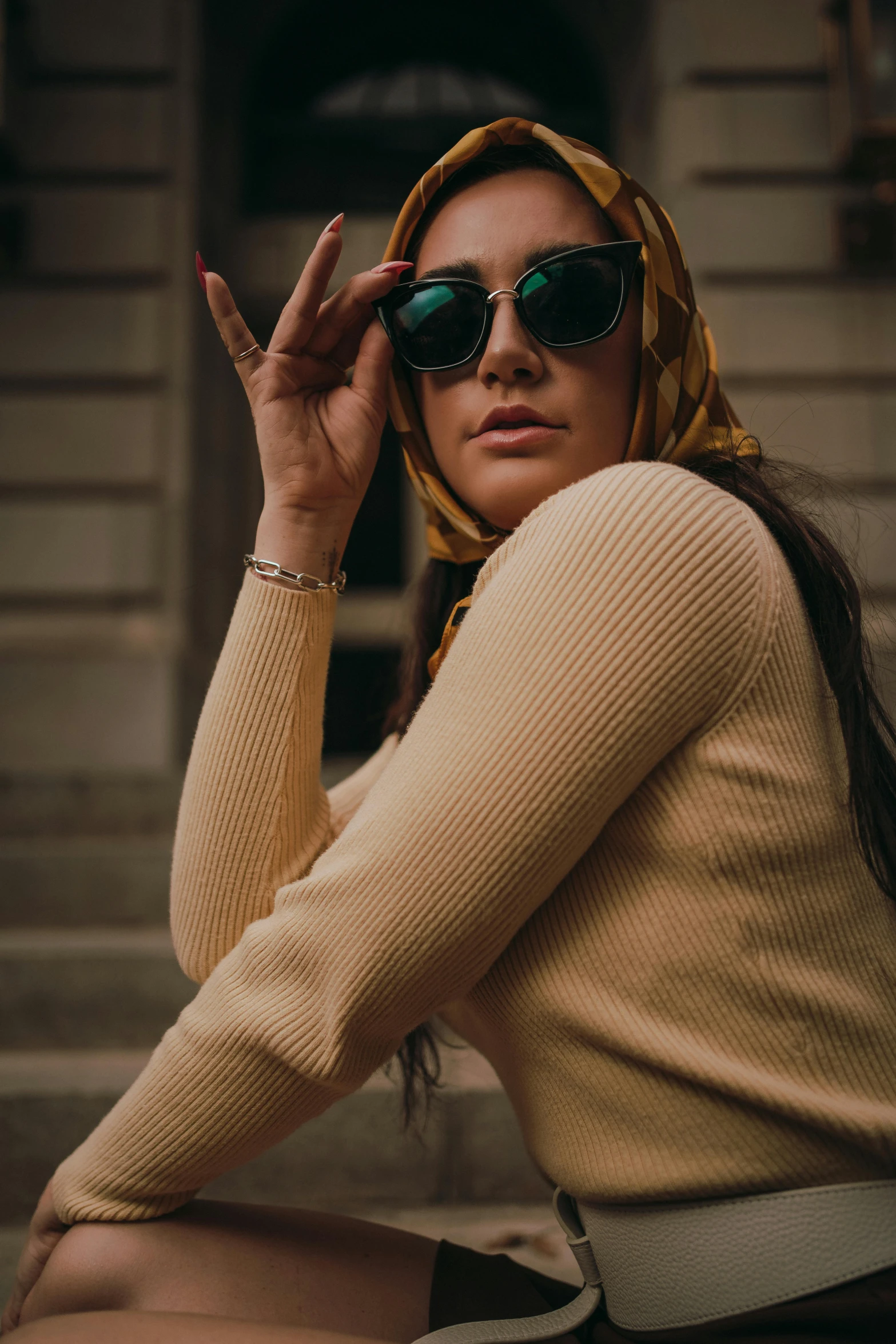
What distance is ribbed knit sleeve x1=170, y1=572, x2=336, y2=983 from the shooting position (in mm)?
1356

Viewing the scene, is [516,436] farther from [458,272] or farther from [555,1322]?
[555,1322]

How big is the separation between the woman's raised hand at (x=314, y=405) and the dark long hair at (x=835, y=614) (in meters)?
0.22

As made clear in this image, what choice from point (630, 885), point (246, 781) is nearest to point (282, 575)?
point (246, 781)

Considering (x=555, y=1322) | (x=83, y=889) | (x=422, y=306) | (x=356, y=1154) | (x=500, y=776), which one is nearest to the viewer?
(x=500, y=776)

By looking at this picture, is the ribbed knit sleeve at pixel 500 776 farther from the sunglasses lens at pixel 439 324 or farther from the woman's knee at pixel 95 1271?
the sunglasses lens at pixel 439 324

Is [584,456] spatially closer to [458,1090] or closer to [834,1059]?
[834,1059]

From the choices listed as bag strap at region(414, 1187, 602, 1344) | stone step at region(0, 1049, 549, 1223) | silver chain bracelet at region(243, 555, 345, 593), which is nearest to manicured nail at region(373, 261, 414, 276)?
silver chain bracelet at region(243, 555, 345, 593)

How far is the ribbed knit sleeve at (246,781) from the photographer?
4.45 feet

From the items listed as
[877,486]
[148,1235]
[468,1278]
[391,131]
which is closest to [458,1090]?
[468,1278]

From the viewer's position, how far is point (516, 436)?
1.26 m

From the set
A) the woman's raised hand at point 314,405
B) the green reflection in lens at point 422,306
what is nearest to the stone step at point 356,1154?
the woman's raised hand at point 314,405

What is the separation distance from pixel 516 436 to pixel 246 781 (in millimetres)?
609

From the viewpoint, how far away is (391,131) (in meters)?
5.94

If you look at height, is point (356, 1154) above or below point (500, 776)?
below
